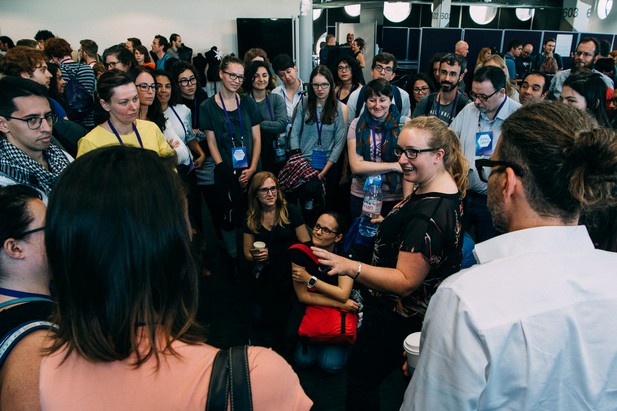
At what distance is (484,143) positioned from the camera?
109 inches

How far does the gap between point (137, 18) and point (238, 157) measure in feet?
24.3

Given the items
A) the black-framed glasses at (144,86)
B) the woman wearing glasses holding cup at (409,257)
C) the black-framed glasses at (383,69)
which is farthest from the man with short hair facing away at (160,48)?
the woman wearing glasses holding cup at (409,257)

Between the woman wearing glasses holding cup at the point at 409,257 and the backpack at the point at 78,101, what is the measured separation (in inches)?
116

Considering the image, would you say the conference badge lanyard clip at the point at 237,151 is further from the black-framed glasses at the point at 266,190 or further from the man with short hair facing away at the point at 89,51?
the man with short hair facing away at the point at 89,51

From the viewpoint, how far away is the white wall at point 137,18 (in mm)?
8375

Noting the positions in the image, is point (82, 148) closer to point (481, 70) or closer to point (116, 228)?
point (116, 228)

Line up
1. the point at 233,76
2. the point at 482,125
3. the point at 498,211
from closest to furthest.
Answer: the point at 498,211
the point at 482,125
the point at 233,76

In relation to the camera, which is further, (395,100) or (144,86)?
(395,100)

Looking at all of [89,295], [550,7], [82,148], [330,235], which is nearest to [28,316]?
[89,295]

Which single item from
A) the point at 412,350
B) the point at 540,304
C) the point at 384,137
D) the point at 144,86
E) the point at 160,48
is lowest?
the point at 412,350

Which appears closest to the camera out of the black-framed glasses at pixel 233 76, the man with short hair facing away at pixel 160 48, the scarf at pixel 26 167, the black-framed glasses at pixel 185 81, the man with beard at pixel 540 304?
the man with beard at pixel 540 304

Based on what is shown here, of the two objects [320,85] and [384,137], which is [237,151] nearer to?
[320,85]

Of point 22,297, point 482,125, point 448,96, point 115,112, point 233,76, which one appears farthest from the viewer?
point 448,96

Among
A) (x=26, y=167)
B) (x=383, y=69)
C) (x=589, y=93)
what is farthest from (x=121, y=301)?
(x=383, y=69)
